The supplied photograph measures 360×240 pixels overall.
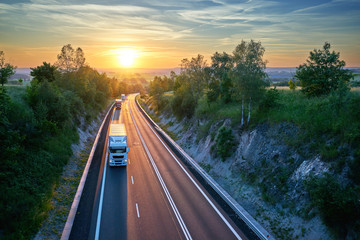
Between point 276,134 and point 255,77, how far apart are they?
680 centimetres

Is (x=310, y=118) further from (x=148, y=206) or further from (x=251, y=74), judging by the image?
(x=148, y=206)

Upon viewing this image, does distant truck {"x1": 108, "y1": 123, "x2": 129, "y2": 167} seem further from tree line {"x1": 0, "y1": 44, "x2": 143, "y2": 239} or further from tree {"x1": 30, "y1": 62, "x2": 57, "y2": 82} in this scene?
tree {"x1": 30, "y1": 62, "x2": 57, "y2": 82}

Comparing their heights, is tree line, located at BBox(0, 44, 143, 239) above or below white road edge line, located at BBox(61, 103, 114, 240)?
above

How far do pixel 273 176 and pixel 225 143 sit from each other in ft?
24.4

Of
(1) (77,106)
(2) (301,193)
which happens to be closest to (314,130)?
(2) (301,193)

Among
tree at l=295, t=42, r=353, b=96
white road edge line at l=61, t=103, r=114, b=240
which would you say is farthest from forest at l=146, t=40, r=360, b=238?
white road edge line at l=61, t=103, r=114, b=240

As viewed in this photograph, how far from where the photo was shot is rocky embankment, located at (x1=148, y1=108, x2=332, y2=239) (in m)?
13.5

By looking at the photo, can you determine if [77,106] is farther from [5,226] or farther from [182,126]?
[5,226]

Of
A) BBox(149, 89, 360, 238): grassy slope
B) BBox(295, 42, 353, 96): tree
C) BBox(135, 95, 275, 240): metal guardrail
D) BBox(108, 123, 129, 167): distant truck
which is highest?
BBox(295, 42, 353, 96): tree

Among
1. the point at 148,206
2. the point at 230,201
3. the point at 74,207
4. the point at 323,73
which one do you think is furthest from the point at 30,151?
the point at 323,73

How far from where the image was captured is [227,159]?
2348 centimetres

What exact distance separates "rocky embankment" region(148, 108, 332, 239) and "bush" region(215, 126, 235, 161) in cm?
56

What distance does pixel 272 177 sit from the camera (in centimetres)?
1725

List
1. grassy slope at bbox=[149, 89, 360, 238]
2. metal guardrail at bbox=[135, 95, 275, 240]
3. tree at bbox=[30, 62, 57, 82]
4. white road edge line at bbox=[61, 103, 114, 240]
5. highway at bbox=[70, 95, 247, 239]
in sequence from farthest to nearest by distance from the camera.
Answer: tree at bbox=[30, 62, 57, 82]
metal guardrail at bbox=[135, 95, 275, 240]
highway at bbox=[70, 95, 247, 239]
white road edge line at bbox=[61, 103, 114, 240]
grassy slope at bbox=[149, 89, 360, 238]
